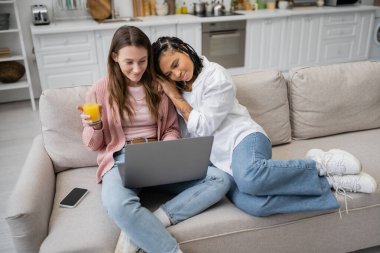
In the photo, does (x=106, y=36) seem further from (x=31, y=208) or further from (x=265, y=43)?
(x=31, y=208)

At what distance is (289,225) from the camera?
1.55m

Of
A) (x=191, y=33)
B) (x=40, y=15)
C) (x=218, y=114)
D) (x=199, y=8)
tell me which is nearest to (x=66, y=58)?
(x=40, y=15)

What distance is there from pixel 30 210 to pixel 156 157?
1.60ft

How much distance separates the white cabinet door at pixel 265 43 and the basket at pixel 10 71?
2489 mm

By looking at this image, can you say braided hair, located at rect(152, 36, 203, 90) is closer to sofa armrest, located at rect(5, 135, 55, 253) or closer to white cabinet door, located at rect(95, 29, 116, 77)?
sofa armrest, located at rect(5, 135, 55, 253)

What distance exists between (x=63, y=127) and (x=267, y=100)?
1045 millimetres

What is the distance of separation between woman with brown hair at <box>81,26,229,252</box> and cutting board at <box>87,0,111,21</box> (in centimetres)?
246

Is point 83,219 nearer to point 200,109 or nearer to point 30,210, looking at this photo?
point 30,210

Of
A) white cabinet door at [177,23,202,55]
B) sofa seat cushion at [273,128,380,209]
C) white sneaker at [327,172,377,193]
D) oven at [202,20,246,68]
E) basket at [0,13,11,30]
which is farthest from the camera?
oven at [202,20,246,68]

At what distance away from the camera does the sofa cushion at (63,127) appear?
1739 mm

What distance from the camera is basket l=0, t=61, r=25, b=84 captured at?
3670mm

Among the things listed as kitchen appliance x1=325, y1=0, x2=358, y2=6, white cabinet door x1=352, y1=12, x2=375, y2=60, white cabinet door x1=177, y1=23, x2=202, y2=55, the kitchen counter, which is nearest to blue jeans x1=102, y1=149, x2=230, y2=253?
the kitchen counter

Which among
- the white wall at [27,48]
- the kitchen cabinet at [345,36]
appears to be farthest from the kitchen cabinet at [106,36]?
the kitchen cabinet at [345,36]

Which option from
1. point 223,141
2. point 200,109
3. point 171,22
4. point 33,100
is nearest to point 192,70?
point 200,109
